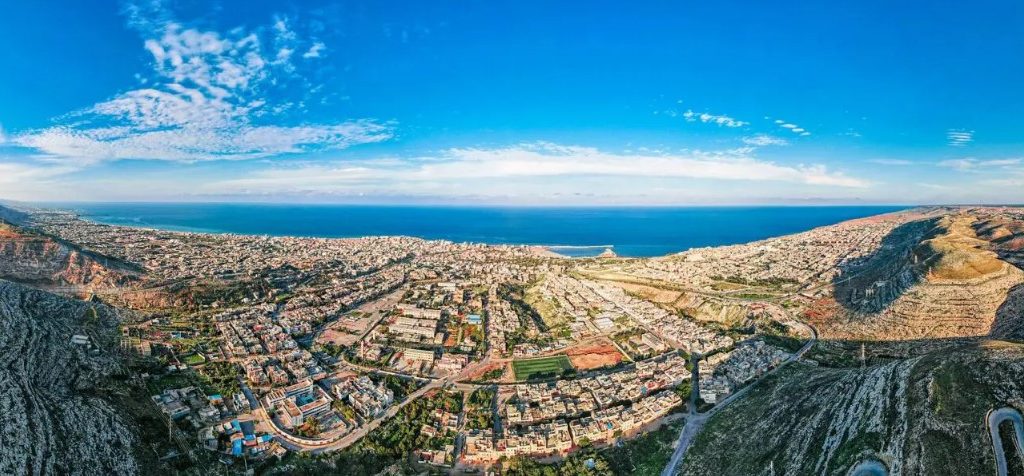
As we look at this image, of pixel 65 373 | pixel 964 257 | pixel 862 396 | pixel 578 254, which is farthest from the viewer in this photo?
pixel 578 254

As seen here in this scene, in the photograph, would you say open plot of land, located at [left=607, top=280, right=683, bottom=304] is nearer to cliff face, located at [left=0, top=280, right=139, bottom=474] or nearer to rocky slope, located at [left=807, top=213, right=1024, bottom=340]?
rocky slope, located at [left=807, top=213, right=1024, bottom=340]

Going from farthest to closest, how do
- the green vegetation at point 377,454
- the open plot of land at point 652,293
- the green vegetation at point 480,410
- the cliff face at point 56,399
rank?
1. the open plot of land at point 652,293
2. the green vegetation at point 480,410
3. the green vegetation at point 377,454
4. the cliff face at point 56,399

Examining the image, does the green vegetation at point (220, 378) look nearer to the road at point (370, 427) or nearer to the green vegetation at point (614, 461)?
the road at point (370, 427)

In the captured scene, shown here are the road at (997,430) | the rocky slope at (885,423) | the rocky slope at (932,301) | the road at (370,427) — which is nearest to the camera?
the road at (997,430)

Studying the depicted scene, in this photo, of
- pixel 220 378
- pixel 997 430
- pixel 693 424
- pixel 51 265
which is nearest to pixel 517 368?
pixel 693 424

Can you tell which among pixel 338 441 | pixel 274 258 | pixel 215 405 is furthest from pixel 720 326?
pixel 274 258

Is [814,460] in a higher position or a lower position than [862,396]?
lower

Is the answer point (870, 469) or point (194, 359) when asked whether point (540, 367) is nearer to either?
point (870, 469)

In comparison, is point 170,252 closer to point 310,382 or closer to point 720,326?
point 310,382

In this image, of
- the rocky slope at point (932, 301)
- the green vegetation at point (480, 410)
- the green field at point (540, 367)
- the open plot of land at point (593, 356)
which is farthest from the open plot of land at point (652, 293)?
the green vegetation at point (480, 410)
